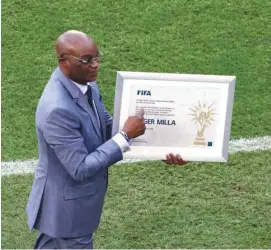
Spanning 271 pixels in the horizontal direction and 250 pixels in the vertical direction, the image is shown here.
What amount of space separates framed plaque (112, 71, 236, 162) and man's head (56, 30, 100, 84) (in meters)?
0.31

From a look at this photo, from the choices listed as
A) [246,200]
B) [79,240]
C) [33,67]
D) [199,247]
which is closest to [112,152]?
[79,240]

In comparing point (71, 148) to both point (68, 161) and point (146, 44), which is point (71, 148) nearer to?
point (68, 161)

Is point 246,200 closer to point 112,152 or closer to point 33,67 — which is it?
point 112,152

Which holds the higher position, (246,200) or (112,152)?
(112,152)

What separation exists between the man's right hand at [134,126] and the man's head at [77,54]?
1.20 feet

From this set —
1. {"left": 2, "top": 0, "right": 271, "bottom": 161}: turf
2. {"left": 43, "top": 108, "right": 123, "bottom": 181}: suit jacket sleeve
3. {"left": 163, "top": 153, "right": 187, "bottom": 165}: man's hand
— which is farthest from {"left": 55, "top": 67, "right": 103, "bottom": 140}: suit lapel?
{"left": 2, "top": 0, "right": 271, "bottom": 161}: turf

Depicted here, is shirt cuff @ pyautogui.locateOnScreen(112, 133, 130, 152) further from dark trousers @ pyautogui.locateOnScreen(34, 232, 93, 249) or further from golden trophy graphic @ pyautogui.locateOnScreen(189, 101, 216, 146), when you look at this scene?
dark trousers @ pyautogui.locateOnScreen(34, 232, 93, 249)

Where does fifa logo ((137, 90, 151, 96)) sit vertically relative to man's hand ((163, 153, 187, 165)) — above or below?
above

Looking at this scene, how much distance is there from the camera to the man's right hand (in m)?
4.94

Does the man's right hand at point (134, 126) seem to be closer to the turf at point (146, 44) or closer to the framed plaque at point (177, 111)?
the framed plaque at point (177, 111)

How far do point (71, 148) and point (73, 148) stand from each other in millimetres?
13

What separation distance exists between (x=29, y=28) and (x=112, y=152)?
16.5 feet

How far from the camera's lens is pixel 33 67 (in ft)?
29.6

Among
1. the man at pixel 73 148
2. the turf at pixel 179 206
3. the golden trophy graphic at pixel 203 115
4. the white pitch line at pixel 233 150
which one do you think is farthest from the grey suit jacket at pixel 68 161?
the white pitch line at pixel 233 150
